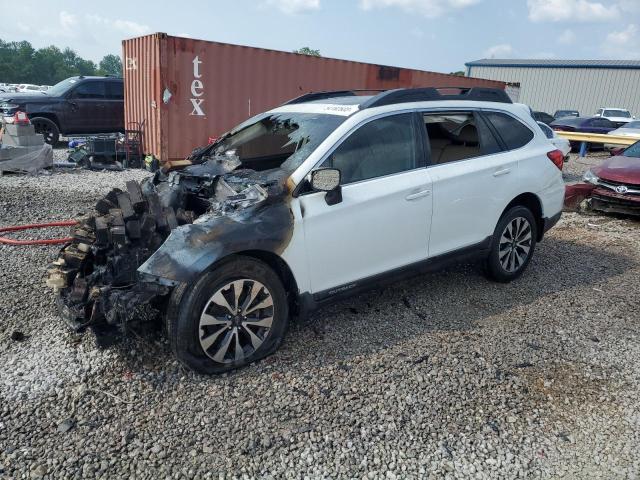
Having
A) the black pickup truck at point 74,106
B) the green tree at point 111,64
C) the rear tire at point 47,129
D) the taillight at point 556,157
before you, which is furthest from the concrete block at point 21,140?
the green tree at point 111,64

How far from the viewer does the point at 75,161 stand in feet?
35.1

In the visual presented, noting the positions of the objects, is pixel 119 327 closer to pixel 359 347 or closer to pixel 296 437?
pixel 296 437

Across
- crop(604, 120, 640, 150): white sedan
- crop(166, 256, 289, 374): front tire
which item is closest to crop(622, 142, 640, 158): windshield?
crop(166, 256, 289, 374): front tire

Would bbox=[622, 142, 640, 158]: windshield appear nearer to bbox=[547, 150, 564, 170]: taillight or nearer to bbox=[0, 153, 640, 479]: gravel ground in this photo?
bbox=[547, 150, 564, 170]: taillight

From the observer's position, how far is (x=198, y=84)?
10.1 m

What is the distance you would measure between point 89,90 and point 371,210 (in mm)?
12445

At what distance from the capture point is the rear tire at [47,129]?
503 inches

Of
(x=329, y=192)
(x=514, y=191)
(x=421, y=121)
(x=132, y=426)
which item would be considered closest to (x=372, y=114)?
(x=421, y=121)

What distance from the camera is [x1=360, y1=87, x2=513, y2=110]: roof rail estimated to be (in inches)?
156

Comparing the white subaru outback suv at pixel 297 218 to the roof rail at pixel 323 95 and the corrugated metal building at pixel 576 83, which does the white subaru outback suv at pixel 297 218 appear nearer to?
the roof rail at pixel 323 95

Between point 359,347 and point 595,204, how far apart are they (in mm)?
6337

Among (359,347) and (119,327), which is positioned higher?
(119,327)

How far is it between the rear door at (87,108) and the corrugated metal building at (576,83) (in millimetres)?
39385

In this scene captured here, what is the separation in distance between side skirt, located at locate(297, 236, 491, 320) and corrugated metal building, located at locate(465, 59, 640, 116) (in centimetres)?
4331
